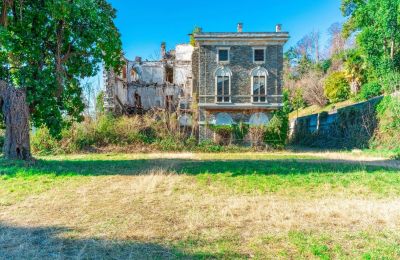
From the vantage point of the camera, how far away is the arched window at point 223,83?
27500 mm

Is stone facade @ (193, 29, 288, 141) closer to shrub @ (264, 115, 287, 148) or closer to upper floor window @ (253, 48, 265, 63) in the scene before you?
upper floor window @ (253, 48, 265, 63)

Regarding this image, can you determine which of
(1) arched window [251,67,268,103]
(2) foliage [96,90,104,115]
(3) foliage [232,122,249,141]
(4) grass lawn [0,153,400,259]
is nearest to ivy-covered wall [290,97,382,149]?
(1) arched window [251,67,268,103]

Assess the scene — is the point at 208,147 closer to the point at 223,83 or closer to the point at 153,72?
the point at 223,83

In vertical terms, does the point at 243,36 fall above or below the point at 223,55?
above

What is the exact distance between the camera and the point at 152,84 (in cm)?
3400

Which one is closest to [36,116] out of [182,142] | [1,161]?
[1,161]

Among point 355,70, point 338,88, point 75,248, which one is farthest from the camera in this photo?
point 338,88

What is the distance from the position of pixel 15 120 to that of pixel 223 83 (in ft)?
57.0

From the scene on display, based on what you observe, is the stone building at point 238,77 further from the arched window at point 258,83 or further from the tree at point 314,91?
the tree at point 314,91

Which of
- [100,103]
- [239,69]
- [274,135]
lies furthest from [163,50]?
[274,135]

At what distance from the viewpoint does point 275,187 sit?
9445mm

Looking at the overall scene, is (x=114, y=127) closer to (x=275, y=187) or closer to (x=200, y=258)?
(x=275, y=187)

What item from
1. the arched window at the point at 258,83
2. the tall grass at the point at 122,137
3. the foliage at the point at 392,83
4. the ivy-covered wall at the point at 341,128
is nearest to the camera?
the foliage at the point at 392,83

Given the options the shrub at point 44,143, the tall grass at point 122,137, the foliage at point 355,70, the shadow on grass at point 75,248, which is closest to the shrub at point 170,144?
the tall grass at point 122,137
